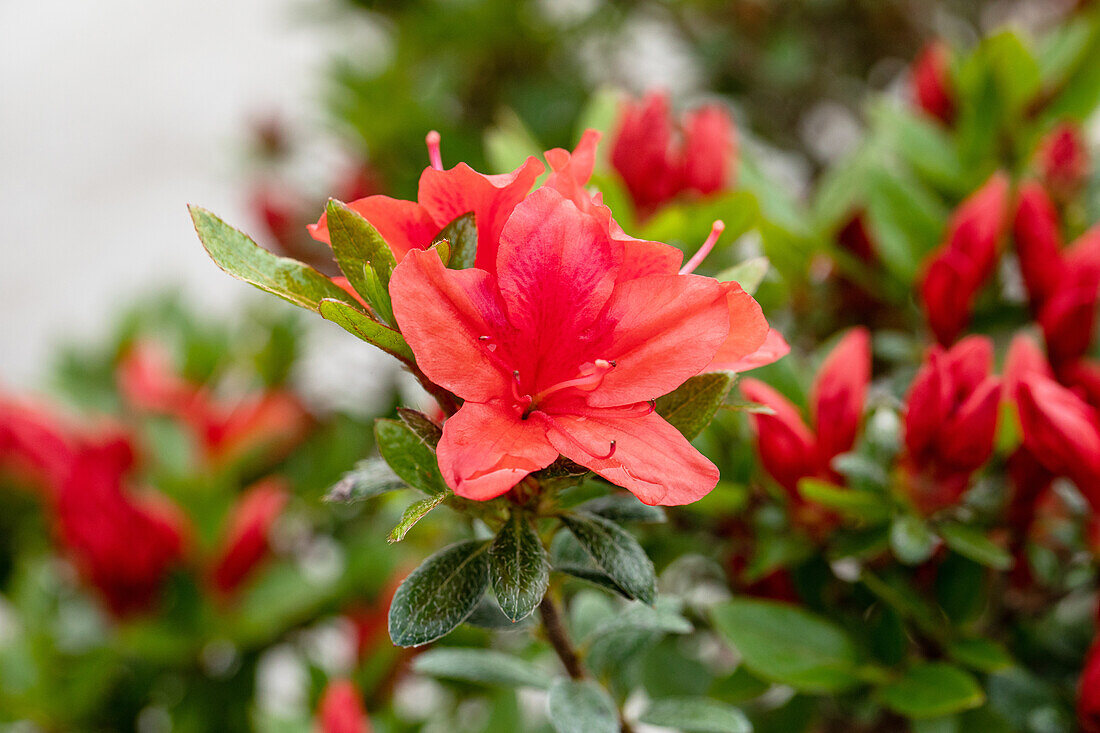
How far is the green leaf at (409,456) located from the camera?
43 cm

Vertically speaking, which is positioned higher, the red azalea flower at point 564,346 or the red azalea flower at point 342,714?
the red azalea flower at point 564,346

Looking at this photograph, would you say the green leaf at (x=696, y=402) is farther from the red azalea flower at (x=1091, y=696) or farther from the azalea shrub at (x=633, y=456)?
the red azalea flower at (x=1091, y=696)

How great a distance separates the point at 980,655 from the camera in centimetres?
62

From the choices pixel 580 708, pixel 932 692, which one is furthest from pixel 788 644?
pixel 580 708

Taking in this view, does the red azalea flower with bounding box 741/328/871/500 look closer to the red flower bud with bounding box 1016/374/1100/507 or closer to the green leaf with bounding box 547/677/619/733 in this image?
the red flower bud with bounding box 1016/374/1100/507

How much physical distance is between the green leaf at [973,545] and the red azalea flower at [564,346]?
0.27 m

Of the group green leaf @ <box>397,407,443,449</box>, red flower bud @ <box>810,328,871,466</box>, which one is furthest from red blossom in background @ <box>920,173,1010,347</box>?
green leaf @ <box>397,407,443,449</box>

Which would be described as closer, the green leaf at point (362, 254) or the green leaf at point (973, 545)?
the green leaf at point (362, 254)

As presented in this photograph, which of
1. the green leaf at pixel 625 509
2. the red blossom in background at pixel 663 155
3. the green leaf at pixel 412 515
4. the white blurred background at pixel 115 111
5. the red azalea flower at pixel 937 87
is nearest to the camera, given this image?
the green leaf at pixel 412 515

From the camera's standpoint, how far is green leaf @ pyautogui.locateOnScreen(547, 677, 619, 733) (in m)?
0.47

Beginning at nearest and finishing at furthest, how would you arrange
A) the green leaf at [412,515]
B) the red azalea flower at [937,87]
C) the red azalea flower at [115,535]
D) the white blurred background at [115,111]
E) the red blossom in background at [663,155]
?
the green leaf at [412,515], the red blossom in background at [663,155], the red azalea flower at [115,535], the red azalea flower at [937,87], the white blurred background at [115,111]

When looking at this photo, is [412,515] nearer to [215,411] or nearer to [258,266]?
[258,266]

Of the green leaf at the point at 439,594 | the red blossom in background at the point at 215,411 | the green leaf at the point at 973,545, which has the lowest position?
the red blossom in background at the point at 215,411

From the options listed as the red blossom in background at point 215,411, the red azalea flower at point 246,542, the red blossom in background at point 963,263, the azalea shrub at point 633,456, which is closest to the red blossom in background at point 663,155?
the azalea shrub at point 633,456
